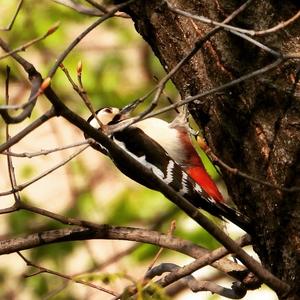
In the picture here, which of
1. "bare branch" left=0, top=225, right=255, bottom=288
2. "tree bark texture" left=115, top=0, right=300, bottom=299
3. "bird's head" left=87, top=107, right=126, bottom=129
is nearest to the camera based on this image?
"tree bark texture" left=115, top=0, right=300, bottom=299

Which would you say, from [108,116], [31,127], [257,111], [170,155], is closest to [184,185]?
[170,155]

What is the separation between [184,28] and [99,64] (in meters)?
3.21

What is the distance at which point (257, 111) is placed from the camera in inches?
96.3

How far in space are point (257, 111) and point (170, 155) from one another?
155cm

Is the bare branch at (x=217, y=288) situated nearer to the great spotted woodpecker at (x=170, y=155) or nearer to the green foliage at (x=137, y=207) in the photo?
the great spotted woodpecker at (x=170, y=155)

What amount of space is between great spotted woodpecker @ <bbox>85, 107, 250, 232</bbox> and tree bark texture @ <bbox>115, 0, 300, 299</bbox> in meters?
0.87

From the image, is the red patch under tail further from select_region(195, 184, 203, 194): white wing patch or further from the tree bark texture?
the tree bark texture

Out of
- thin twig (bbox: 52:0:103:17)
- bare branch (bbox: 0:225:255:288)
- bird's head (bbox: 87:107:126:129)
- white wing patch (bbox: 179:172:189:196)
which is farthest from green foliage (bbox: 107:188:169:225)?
thin twig (bbox: 52:0:103:17)

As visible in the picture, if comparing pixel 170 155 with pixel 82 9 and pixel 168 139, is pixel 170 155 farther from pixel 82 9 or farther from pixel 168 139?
pixel 82 9

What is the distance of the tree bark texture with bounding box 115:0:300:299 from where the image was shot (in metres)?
2.41

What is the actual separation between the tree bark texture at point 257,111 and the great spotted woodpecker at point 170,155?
87 cm

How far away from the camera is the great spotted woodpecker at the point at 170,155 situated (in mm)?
3574

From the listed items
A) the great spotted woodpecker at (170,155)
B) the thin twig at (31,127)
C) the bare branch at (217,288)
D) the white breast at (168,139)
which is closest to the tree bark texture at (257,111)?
the bare branch at (217,288)

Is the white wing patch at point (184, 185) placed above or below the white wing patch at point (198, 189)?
above
